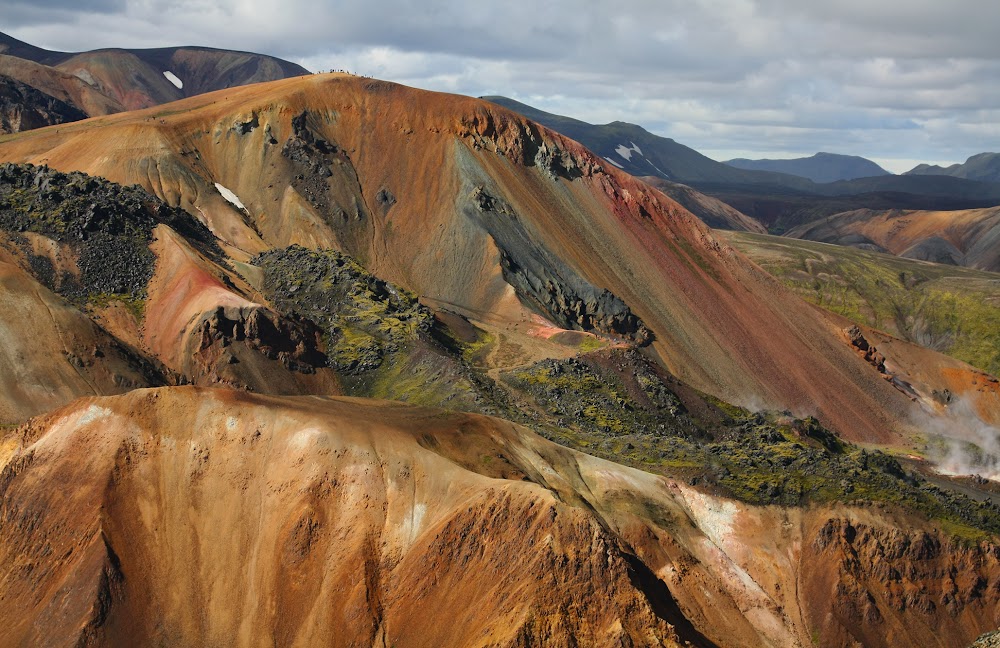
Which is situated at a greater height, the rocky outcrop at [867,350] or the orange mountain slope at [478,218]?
the orange mountain slope at [478,218]

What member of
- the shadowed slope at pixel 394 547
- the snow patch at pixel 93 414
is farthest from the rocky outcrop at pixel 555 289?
the snow patch at pixel 93 414

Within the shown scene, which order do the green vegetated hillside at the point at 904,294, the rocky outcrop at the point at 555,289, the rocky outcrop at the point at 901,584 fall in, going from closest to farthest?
the rocky outcrop at the point at 901,584, the rocky outcrop at the point at 555,289, the green vegetated hillside at the point at 904,294

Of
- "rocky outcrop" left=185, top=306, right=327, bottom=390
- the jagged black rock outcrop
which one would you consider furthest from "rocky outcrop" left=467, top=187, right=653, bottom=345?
the jagged black rock outcrop

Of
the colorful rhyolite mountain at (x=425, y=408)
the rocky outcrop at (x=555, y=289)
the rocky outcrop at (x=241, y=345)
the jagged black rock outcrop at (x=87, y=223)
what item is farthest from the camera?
the rocky outcrop at (x=555, y=289)

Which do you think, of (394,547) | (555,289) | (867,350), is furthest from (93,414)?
(867,350)

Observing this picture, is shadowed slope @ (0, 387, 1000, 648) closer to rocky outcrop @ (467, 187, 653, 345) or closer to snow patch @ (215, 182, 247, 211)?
rocky outcrop @ (467, 187, 653, 345)

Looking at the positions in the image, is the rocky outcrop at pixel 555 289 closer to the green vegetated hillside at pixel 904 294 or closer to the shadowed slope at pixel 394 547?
the shadowed slope at pixel 394 547

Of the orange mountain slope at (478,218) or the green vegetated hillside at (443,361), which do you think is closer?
the green vegetated hillside at (443,361)
